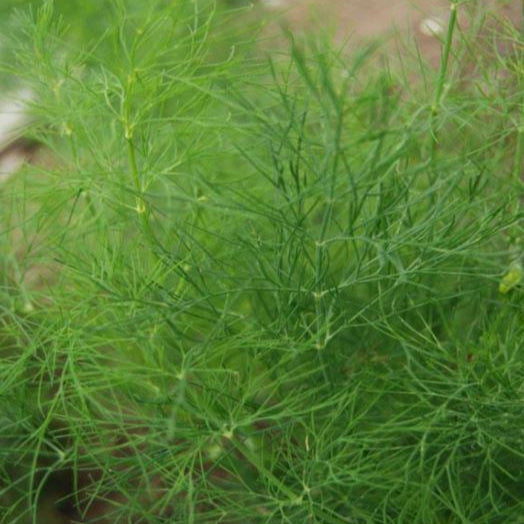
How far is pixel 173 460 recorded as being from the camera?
3.30ft

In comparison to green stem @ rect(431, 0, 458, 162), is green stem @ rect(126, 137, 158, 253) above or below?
above

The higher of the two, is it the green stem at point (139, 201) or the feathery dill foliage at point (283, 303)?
the green stem at point (139, 201)

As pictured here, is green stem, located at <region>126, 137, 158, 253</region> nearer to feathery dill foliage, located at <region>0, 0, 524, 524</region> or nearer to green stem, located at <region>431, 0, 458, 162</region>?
feathery dill foliage, located at <region>0, 0, 524, 524</region>

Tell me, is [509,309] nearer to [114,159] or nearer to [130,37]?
[114,159]

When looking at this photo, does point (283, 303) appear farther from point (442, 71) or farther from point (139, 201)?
point (442, 71)

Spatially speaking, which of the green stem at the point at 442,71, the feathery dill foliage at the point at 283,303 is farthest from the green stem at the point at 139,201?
the green stem at the point at 442,71

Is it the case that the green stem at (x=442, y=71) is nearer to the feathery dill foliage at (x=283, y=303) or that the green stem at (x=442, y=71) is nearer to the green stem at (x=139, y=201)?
the feathery dill foliage at (x=283, y=303)

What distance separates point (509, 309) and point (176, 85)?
461mm

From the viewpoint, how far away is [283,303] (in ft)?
3.27

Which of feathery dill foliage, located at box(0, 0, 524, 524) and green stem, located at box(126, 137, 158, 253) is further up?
green stem, located at box(126, 137, 158, 253)

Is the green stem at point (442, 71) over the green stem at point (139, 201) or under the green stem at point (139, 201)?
under

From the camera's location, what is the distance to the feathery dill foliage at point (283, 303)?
95 cm

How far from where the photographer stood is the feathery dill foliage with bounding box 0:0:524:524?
95 cm

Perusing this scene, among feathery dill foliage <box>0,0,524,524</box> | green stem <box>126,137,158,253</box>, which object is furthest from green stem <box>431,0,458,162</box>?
green stem <box>126,137,158,253</box>
